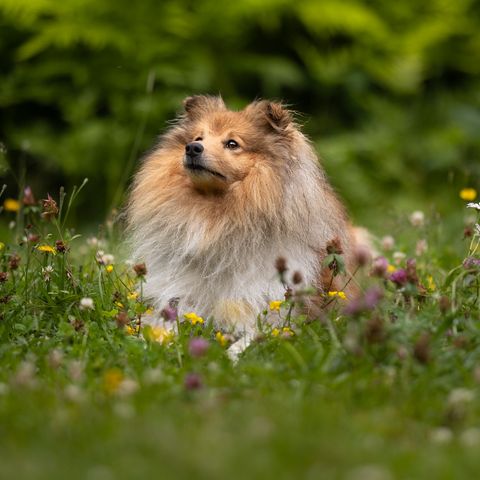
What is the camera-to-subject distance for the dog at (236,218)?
4.52 meters

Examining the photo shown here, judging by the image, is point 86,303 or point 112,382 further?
point 86,303

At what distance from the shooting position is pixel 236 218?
15.0 ft

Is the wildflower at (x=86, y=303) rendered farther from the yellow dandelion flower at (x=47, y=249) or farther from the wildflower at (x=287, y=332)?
the wildflower at (x=287, y=332)

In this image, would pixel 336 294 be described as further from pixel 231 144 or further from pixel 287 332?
pixel 231 144

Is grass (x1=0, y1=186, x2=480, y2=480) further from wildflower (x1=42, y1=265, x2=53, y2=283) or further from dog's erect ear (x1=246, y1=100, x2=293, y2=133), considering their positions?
dog's erect ear (x1=246, y1=100, x2=293, y2=133)

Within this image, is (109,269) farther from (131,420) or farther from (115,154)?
(115,154)

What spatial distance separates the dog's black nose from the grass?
27.8 inches

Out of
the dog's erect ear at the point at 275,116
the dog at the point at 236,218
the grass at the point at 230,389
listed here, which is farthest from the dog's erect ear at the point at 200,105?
the grass at the point at 230,389

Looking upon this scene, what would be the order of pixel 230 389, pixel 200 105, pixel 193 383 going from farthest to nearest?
1. pixel 200 105
2. pixel 230 389
3. pixel 193 383

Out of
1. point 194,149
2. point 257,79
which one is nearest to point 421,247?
point 194,149

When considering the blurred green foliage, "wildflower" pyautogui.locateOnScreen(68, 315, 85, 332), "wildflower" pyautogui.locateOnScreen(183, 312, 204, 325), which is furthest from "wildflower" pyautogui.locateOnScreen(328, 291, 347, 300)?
the blurred green foliage

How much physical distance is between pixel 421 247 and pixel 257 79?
4.24m

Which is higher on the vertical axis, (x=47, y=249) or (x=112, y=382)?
(x=112, y=382)

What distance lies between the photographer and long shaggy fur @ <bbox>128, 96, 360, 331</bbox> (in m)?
4.52
